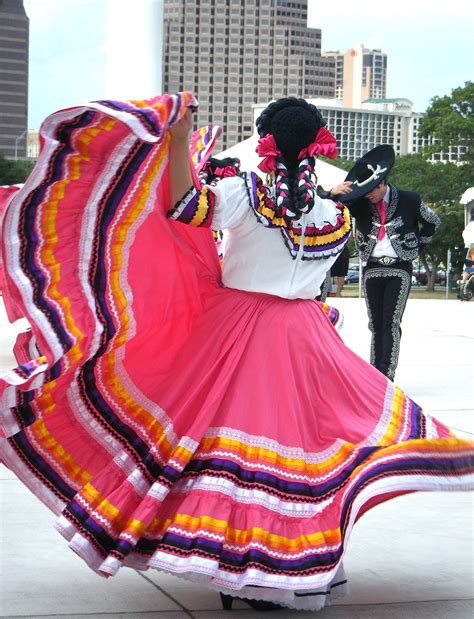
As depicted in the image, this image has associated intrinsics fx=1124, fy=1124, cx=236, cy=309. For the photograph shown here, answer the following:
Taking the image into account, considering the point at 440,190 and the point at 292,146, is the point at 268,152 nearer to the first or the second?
the point at 292,146

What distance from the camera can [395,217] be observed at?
25.6 feet

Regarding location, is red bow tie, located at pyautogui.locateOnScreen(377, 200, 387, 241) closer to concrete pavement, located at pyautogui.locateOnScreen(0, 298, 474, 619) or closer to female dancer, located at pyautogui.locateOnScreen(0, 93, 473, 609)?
concrete pavement, located at pyautogui.locateOnScreen(0, 298, 474, 619)

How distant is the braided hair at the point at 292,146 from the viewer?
3590mm

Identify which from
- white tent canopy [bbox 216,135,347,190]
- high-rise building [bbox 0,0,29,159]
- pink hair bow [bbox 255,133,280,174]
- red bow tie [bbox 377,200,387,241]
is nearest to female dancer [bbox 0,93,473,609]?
pink hair bow [bbox 255,133,280,174]

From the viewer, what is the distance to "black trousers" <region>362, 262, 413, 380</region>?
25.8 feet

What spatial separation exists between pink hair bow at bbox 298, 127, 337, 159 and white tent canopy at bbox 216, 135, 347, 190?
517cm

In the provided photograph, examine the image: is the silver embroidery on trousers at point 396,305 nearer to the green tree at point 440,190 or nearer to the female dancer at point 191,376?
the female dancer at point 191,376

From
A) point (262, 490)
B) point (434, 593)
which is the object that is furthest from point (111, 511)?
point (434, 593)

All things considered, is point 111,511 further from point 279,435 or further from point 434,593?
point 434,593

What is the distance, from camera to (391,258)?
7824 millimetres

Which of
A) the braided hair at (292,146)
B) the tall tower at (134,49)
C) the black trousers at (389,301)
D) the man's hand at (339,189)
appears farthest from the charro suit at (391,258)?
the braided hair at (292,146)

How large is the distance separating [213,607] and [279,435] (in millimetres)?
624

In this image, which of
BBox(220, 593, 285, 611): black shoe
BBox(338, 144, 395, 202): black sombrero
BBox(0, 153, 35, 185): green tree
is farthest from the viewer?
BBox(0, 153, 35, 185): green tree

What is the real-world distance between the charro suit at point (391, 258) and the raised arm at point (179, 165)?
14.5 feet
